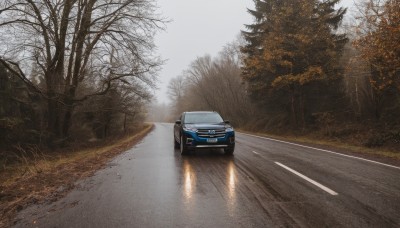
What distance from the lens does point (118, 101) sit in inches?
1195

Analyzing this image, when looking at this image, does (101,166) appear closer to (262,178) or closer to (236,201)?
(262,178)

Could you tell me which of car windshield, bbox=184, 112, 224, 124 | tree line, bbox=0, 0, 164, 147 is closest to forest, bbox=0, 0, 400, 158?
tree line, bbox=0, 0, 164, 147

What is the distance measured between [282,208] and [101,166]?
22.2 feet

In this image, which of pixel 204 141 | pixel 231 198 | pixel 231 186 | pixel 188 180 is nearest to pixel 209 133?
pixel 204 141

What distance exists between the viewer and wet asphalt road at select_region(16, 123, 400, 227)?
4.75m

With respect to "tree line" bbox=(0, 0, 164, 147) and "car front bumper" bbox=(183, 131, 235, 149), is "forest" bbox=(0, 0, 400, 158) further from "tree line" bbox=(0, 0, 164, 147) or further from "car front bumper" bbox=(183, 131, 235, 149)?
"car front bumper" bbox=(183, 131, 235, 149)

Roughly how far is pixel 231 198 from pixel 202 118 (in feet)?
24.6

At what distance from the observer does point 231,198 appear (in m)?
5.90

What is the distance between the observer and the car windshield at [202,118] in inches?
514

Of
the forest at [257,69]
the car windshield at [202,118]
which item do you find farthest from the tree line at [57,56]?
the car windshield at [202,118]

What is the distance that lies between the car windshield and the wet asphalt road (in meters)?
3.67

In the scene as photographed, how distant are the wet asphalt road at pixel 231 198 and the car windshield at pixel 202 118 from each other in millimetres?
3668

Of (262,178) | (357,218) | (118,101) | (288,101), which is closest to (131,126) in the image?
(118,101)

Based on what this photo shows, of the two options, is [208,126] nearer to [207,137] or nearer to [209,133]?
[209,133]
